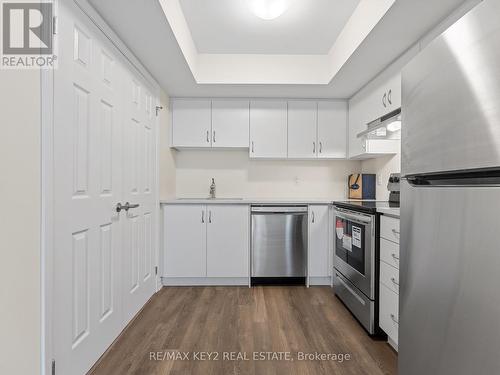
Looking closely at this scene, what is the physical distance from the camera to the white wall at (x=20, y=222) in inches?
40.7

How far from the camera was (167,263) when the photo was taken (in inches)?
115

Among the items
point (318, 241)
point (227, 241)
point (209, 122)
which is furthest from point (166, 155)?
point (318, 241)

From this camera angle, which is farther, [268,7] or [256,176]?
[256,176]

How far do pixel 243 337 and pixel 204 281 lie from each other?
1111 millimetres

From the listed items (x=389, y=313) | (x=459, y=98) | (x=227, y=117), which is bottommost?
(x=389, y=313)

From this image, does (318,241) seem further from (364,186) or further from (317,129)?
(317,129)

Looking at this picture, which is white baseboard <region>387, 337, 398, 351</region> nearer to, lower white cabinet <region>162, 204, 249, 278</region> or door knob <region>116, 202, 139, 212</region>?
lower white cabinet <region>162, 204, 249, 278</region>

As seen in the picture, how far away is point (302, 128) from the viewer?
3.30 meters

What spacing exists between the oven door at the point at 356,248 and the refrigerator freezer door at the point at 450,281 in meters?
0.90

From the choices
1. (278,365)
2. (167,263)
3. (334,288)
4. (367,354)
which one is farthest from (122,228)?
(334,288)

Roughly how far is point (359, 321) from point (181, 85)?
110 inches

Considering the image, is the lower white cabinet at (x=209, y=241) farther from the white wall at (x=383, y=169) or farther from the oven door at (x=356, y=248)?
the white wall at (x=383, y=169)

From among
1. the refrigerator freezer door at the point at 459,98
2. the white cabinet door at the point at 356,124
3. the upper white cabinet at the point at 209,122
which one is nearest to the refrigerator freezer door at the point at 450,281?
the refrigerator freezer door at the point at 459,98

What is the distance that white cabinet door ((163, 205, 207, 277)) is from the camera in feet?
9.55
